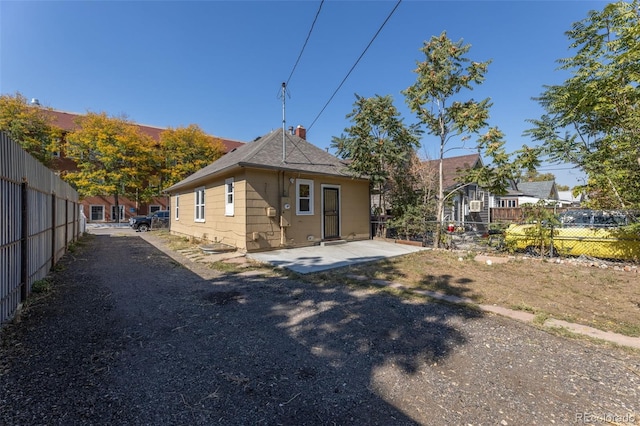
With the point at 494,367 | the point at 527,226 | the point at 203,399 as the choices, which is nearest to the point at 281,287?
the point at 203,399

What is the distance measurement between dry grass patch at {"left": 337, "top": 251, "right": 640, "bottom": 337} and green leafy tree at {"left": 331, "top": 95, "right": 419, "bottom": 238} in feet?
14.0

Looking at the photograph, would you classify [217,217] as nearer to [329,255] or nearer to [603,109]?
[329,255]

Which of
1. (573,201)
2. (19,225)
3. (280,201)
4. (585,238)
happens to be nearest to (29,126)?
(280,201)

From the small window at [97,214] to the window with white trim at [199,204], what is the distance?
23.2m

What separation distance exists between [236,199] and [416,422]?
8.27 metres

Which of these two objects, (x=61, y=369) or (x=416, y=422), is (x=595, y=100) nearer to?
(x=416, y=422)

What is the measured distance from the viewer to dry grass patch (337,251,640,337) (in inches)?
160

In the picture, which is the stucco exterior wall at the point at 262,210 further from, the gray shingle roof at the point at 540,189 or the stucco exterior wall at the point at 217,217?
the gray shingle roof at the point at 540,189

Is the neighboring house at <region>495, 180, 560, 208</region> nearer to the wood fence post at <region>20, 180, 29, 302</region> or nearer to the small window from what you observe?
the wood fence post at <region>20, 180, 29, 302</region>

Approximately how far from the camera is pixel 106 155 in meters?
25.8

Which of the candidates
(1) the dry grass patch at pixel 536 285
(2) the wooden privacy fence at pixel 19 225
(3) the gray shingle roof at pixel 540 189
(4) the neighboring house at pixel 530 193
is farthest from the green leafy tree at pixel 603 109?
(3) the gray shingle roof at pixel 540 189

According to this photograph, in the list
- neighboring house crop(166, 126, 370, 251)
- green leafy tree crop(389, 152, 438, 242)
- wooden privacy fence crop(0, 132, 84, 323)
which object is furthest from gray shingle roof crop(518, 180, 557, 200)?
wooden privacy fence crop(0, 132, 84, 323)

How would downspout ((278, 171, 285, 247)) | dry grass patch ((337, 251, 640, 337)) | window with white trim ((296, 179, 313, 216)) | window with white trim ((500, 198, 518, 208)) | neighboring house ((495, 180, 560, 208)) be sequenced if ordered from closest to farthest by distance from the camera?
1. dry grass patch ((337, 251, 640, 337))
2. downspout ((278, 171, 285, 247))
3. window with white trim ((296, 179, 313, 216))
4. neighboring house ((495, 180, 560, 208))
5. window with white trim ((500, 198, 518, 208))

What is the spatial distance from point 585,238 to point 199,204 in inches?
543
